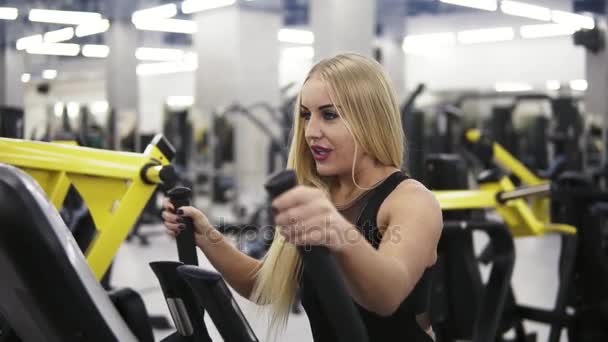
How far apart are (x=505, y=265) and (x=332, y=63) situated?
173cm

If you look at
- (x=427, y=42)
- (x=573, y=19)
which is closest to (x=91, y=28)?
(x=573, y=19)

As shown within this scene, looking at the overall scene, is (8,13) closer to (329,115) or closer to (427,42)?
(329,115)

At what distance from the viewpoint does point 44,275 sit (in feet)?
3.06

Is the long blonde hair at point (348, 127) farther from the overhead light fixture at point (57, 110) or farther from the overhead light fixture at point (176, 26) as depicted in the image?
the overhead light fixture at point (176, 26)

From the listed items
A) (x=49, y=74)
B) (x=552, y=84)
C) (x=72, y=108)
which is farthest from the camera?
(x=552, y=84)

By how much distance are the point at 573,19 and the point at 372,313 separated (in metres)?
8.60

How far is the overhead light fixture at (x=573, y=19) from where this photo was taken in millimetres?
7267

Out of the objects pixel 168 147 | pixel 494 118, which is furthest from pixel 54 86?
pixel 494 118

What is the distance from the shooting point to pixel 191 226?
1244 mm

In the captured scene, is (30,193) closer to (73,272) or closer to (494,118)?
(73,272)

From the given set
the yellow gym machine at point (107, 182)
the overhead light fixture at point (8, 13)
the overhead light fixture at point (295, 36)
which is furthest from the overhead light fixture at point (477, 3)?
the yellow gym machine at point (107, 182)

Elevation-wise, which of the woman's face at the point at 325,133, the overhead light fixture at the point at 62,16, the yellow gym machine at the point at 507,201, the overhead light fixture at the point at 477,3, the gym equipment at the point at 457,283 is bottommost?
the gym equipment at the point at 457,283

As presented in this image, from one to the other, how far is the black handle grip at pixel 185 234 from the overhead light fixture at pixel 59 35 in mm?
2385

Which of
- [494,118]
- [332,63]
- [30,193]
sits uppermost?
[332,63]
